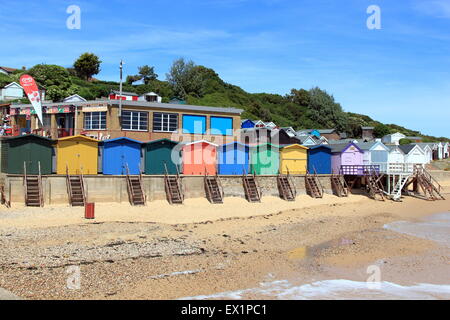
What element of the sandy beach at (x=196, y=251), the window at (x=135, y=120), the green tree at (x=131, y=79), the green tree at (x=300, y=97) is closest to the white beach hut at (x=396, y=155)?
the sandy beach at (x=196, y=251)

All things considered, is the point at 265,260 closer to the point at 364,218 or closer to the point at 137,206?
the point at 137,206

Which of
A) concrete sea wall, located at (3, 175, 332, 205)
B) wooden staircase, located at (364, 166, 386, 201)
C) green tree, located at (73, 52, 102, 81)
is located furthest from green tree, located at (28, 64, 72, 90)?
wooden staircase, located at (364, 166, 386, 201)

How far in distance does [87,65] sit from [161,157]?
188 feet

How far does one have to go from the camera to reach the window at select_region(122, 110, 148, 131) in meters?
32.0

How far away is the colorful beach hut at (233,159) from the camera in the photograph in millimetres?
31984

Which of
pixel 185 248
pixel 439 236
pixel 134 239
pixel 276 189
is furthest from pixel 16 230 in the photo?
pixel 439 236

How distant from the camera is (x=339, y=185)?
1430 inches

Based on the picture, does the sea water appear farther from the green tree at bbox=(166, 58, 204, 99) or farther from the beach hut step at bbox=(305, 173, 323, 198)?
the green tree at bbox=(166, 58, 204, 99)

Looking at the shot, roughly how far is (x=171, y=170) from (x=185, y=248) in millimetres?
12055

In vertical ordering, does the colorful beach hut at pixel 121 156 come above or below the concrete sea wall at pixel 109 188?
above

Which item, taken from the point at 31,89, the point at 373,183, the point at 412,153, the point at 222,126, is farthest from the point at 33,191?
the point at 412,153

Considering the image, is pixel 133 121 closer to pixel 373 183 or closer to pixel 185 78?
pixel 373 183

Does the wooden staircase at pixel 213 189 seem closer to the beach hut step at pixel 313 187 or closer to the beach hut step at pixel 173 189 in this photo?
the beach hut step at pixel 173 189

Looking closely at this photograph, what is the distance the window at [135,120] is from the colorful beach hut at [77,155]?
482cm
